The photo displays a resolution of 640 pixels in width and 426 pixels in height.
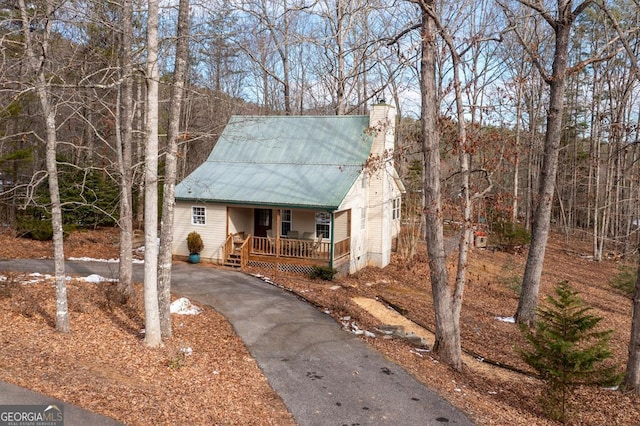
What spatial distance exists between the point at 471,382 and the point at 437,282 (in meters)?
2.02

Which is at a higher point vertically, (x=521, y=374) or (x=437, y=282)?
(x=437, y=282)

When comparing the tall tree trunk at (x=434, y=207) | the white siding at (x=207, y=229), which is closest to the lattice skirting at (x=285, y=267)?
the white siding at (x=207, y=229)

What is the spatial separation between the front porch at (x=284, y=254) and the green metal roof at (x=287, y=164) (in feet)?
5.66

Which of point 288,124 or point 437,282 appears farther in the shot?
point 288,124

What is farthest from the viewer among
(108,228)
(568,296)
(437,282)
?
(108,228)

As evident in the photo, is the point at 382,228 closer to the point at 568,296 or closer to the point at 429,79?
the point at 429,79

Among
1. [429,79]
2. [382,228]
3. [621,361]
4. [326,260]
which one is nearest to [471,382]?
[621,361]

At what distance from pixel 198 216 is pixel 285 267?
4.13 meters

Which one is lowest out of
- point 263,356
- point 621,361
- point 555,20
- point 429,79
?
point 621,361

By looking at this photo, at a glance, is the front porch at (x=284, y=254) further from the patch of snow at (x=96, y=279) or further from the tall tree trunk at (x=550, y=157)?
the tall tree trunk at (x=550, y=157)

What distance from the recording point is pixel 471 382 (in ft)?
30.3

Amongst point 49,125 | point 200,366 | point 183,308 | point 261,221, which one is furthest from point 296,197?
point 49,125

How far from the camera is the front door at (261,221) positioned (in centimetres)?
2078

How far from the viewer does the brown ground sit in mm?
6809
